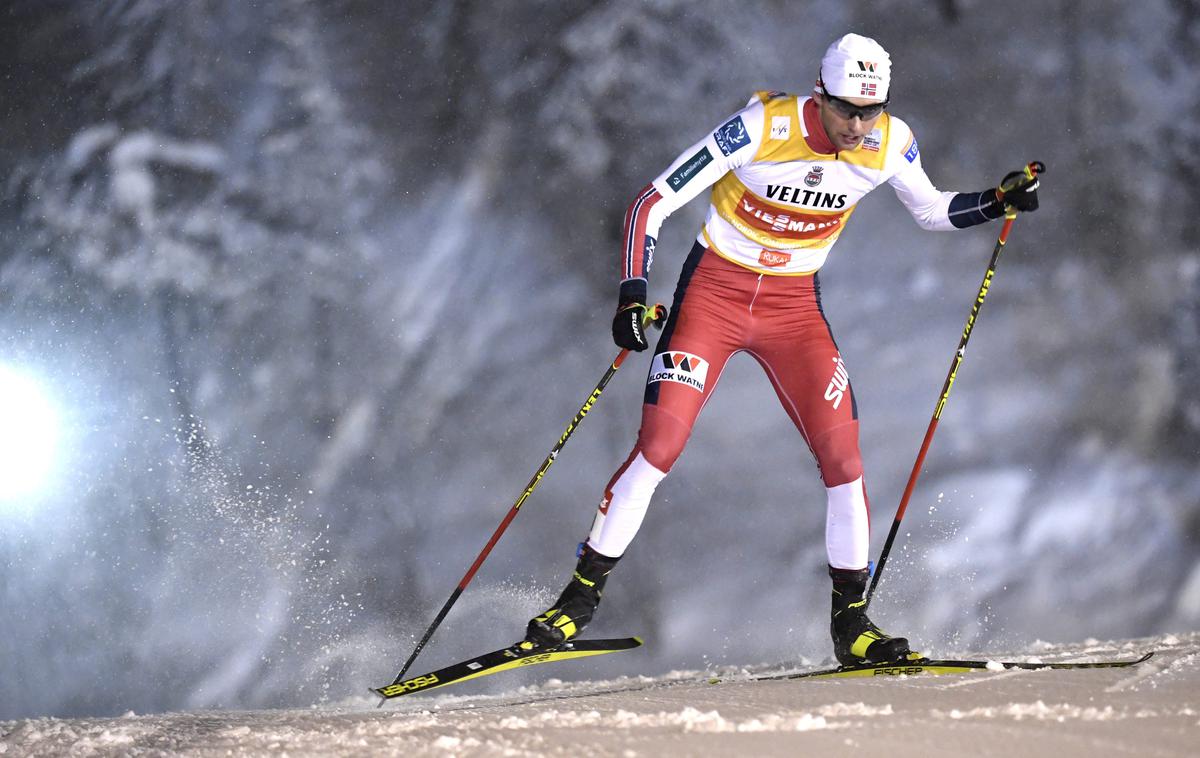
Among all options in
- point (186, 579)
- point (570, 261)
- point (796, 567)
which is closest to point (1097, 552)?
point (796, 567)

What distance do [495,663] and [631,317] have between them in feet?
3.76

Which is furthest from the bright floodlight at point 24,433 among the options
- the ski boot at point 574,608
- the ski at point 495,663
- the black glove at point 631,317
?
the black glove at point 631,317

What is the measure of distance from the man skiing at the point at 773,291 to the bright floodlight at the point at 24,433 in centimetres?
307

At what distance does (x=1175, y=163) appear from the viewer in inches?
224

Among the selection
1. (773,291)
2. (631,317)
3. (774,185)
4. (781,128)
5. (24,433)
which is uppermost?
(24,433)

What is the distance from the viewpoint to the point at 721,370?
3.46 meters

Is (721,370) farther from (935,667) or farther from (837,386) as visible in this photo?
(935,667)

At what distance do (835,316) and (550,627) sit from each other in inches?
107

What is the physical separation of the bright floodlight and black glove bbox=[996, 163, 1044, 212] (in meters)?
4.35

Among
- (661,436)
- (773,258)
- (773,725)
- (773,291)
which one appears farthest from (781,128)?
(773,725)

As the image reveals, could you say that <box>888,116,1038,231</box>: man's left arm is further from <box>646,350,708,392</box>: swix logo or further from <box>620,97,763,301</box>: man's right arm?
<box>646,350,708,392</box>: swix logo

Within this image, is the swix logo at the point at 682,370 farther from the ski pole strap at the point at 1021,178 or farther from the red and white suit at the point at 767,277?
the ski pole strap at the point at 1021,178

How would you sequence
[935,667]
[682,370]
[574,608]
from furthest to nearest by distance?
[574,608], [682,370], [935,667]

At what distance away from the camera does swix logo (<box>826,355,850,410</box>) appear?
3416 mm
